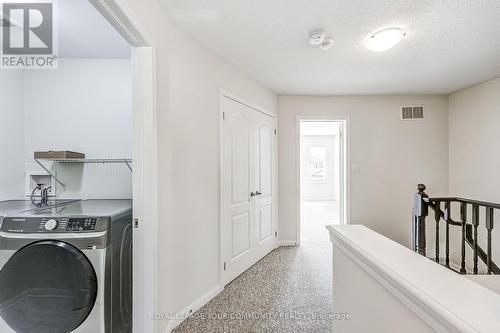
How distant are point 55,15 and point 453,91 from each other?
5.01 m

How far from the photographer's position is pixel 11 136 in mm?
2260

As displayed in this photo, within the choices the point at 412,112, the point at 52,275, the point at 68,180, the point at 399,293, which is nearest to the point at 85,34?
the point at 68,180

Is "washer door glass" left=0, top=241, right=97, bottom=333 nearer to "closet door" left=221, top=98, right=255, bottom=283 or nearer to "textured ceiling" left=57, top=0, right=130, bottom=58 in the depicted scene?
"closet door" left=221, top=98, right=255, bottom=283

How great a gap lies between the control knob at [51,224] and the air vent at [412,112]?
4587 mm

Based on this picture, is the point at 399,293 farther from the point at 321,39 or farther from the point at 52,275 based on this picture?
the point at 321,39

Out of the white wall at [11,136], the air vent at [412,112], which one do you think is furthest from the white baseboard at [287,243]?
the white wall at [11,136]

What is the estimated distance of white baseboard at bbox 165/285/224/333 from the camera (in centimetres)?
192

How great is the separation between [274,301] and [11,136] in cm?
294

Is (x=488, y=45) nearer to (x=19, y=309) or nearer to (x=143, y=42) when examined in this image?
(x=143, y=42)

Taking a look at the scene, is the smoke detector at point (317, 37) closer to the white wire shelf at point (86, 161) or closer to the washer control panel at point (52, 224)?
the white wire shelf at point (86, 161)

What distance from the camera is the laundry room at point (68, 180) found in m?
1.50

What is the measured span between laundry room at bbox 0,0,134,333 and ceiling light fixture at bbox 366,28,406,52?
6.84 feet

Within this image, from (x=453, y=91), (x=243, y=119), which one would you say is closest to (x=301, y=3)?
(x=243, y=119)

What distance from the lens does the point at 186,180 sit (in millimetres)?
2109
